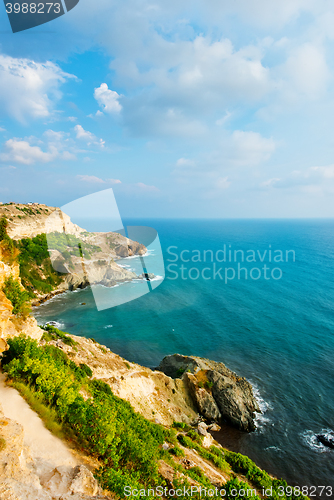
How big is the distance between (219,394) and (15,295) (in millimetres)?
25847

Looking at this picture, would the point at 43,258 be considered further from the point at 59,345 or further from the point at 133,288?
the point at 59,345

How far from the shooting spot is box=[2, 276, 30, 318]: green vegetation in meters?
18.6

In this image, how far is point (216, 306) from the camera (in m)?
57.6

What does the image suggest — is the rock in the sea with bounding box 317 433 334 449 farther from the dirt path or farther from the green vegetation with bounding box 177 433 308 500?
the dirt path

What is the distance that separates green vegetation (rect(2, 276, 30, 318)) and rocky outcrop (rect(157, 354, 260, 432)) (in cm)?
2084

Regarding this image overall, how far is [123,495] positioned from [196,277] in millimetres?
73126

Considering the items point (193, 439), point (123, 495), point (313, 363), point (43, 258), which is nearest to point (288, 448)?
point (193, 439)

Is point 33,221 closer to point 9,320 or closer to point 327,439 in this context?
point 9,320

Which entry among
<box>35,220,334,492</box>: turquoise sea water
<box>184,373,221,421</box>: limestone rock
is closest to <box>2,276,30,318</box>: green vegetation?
<box>184,373,221,421</box>: limestone rock

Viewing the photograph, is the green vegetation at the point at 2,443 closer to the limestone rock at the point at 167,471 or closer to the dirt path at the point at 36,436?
the dirt path at the point at 36,436

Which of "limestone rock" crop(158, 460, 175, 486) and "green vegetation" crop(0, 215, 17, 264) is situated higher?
"green vegetation" crop(0, 215, 17, 264)

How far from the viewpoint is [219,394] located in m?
29.7

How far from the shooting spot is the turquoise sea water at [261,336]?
2570 cm

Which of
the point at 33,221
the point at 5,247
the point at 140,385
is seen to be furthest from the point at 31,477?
the point at 33,221
